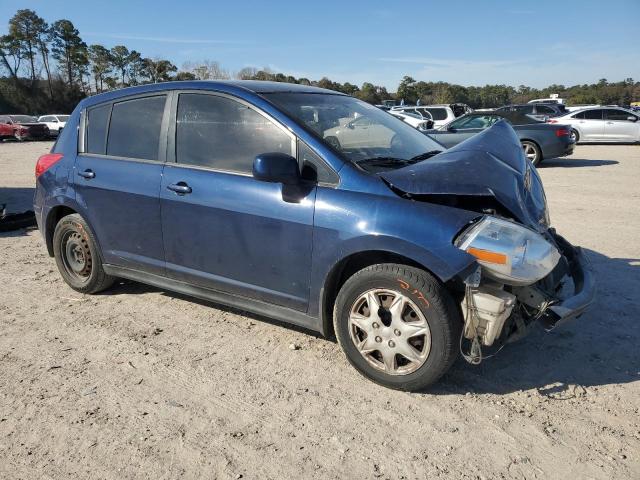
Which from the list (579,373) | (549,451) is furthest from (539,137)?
(549,451)

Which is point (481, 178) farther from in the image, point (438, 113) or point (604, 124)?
point (604, 124)

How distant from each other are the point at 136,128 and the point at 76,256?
4.58 ft

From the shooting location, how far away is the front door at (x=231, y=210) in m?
3.24

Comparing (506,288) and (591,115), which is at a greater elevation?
(591,115)

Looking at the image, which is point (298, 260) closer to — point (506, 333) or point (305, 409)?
point (305, 409)

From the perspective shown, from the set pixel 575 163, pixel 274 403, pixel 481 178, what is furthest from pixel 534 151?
pixel 274 403

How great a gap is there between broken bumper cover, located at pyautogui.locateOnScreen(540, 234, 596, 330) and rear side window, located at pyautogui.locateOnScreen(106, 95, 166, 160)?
9.67 feet

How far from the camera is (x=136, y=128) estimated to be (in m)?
4.11

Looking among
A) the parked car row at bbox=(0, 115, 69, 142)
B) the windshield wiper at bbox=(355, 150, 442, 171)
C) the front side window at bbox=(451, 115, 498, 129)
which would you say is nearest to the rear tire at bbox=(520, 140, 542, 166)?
the front side window at bbox=(451, 115, 498, 129)

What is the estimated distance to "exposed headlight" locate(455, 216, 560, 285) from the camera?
8.73ft

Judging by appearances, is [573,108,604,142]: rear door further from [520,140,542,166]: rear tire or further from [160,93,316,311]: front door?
[160,93,316,311]: front door

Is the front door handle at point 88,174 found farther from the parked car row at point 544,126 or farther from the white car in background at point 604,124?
the white car in background at point 604,124

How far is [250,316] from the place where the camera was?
410 cm

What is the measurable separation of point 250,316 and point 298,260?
3.60ft
